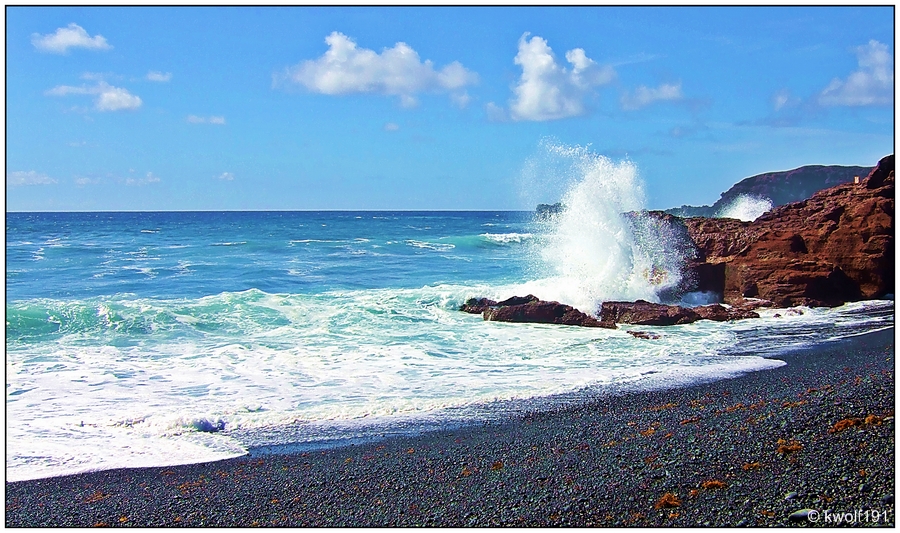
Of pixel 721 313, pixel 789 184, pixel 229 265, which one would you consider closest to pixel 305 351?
pixel 721 313

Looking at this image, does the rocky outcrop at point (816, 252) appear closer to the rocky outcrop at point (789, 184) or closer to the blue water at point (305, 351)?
the blue water at point (305, 351)

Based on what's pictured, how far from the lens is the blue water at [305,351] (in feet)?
28.2

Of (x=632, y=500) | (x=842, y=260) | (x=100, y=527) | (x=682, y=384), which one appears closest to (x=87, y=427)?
(x=100, y=527)

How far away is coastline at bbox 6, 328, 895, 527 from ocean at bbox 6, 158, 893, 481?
2.33 feet

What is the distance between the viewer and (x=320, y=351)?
512 inches

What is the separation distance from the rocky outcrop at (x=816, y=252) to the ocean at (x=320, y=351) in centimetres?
62

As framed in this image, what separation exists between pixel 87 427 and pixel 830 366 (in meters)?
9.89

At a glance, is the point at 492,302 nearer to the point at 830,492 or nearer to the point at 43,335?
the point at 43,335

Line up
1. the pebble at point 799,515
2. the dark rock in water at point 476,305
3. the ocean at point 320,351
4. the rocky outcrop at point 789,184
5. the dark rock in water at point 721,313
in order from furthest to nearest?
the rocky outcrop at point 789,184
the dark rock in water at point 476,305
the dark rock in water at point 721,313
the ocean at point 320,351
the pebble at point 799,515

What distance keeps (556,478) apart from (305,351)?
24.9ft

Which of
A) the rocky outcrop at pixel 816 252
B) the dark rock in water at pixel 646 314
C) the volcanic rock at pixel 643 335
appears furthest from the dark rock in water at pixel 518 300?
the rocky outcrop at pixel 816 252

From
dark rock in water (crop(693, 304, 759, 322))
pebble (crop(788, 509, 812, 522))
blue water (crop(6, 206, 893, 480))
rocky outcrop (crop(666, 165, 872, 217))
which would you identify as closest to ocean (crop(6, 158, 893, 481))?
blue water (crop(6, 206, 893, 480))

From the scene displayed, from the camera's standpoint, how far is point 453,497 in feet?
20.0

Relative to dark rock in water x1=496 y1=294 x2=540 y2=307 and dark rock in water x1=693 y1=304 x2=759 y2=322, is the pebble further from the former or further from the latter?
dark rock in water x1=496 y1=294 x2=540 y2=307
